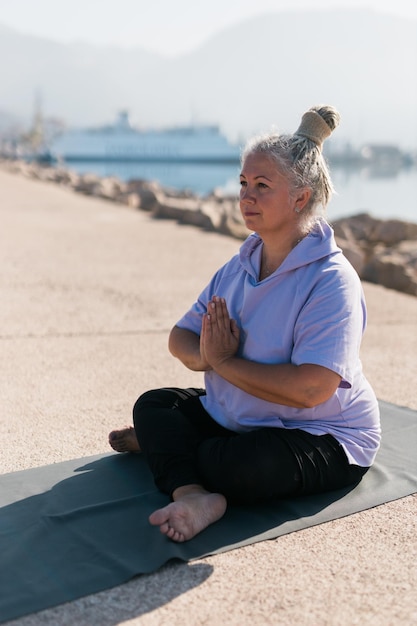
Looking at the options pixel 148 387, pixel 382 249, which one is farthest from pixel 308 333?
pixel 382 249

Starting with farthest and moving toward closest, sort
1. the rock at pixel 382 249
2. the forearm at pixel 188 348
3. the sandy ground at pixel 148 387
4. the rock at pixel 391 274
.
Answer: the rock at pixel 382 249, the rock at pixel 391 274, the forearm at pixel 188 348, the sandy ground at pixel 148 387

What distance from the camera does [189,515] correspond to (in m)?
2.02

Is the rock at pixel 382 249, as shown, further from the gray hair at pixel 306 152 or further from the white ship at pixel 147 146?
the white ship at pixel 147 146

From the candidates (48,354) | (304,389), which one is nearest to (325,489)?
(304,389)

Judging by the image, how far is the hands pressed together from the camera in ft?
7.48

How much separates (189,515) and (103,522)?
231 mm

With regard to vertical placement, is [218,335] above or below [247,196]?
below

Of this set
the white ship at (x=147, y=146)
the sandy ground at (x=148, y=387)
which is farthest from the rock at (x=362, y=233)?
the white ship at (x=147, y=146)

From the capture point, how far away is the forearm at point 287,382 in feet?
6.97

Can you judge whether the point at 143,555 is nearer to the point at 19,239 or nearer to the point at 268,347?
the point at 268,347

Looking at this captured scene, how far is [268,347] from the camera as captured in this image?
2.26 metres

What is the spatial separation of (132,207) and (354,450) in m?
8.91

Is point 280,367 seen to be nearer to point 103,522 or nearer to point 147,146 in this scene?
point 103,522

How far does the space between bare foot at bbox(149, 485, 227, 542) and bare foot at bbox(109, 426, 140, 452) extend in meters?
0.41
